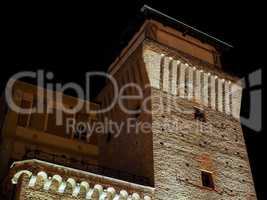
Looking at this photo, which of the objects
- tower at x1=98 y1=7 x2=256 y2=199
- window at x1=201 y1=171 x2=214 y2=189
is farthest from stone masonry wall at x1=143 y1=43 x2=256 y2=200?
window at x1=201 y1=171 x2=214 y2=189

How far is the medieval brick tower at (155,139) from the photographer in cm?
1055

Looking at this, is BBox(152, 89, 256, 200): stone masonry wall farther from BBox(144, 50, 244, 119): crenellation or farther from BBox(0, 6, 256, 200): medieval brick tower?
BBox(144, 50, 244, 119): crenellation

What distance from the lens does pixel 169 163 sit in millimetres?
12492

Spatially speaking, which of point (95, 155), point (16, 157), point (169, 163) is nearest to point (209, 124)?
point (169, 163)

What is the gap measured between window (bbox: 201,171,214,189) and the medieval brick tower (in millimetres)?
38

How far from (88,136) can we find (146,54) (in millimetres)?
5466

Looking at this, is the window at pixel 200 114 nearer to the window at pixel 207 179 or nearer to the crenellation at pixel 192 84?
the crenellation at pixel 192 84

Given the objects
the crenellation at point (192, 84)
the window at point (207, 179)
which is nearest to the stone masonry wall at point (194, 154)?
the window at point (207, 179)

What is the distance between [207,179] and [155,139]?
260 cm

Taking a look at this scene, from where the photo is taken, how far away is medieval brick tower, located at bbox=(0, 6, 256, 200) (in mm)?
10547

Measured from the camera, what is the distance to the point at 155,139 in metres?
12.7

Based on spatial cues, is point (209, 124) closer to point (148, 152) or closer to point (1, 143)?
point (148, 152)

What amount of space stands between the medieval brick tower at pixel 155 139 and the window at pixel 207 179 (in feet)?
0.13

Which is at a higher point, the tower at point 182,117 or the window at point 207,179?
the tower at point 182,117
